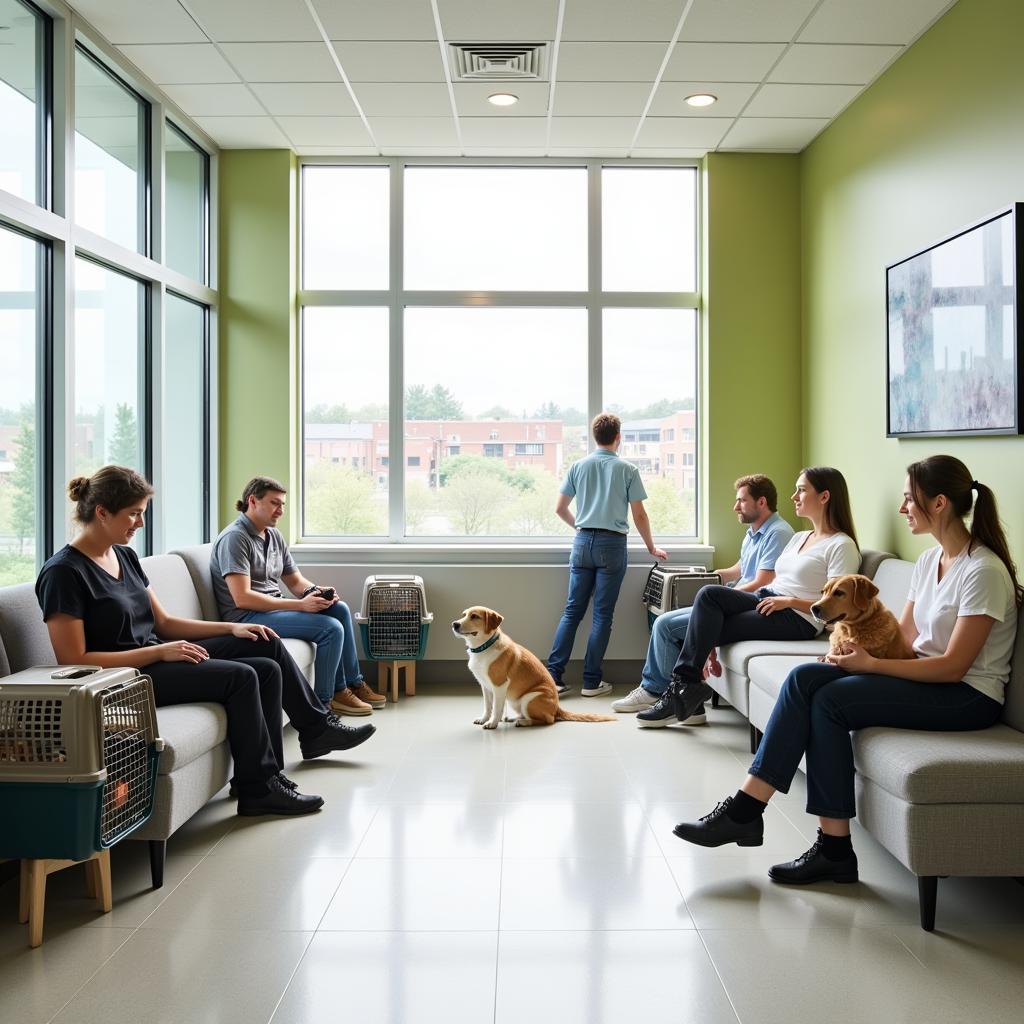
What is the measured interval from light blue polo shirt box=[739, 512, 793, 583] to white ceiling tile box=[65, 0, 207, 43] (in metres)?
3.33

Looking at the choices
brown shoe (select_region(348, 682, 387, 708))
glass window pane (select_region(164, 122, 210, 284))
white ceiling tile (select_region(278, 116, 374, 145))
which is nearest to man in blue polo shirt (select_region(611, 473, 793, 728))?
brown shoe (select_region(348, 682, 387, 708))

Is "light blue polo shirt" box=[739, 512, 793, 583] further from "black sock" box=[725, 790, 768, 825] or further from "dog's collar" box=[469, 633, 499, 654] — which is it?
"black sock" box=[725, 790, 768, 825]

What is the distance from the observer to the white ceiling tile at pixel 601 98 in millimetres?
4855

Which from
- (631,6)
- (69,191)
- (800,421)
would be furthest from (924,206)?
(69,191)

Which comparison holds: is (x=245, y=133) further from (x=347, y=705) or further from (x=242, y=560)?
(x=347, y=705)

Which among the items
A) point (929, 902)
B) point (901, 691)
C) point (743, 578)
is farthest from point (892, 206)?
point (929, 902)

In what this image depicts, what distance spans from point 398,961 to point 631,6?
11.5 feet

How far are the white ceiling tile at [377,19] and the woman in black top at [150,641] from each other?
2.08 m

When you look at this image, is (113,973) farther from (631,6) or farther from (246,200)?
(246,200)

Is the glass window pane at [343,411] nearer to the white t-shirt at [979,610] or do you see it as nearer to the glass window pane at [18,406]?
the glass window pane at [18,406]

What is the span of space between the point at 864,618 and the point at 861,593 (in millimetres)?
77

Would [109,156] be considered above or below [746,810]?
above

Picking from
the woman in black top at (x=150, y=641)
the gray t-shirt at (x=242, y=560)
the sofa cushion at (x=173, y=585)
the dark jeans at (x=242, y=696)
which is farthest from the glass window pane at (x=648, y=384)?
the dark jeans at (x=242, y=696)

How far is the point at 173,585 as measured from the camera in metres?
4.16
